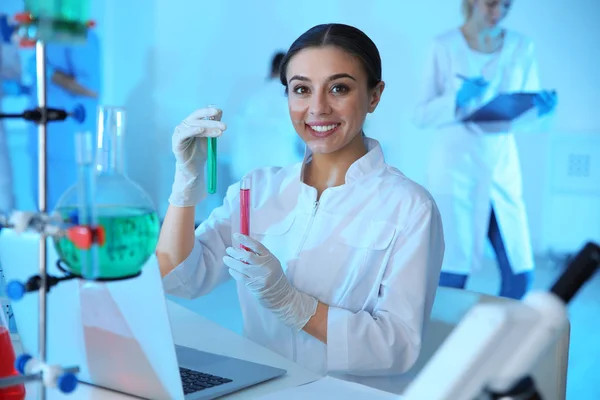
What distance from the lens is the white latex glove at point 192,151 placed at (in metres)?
Answer: 1.48

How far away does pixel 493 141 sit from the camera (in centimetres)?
321

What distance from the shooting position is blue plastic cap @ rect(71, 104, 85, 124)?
27.9 inches

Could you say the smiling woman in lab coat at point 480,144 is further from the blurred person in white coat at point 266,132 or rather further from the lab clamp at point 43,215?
the lab clamp at point 43,215

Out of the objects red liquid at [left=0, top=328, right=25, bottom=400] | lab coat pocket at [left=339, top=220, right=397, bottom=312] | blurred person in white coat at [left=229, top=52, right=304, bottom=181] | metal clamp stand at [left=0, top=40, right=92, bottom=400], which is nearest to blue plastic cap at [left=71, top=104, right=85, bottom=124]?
metal clamp stand at [left=0, top=40, right=92, bottom=400]

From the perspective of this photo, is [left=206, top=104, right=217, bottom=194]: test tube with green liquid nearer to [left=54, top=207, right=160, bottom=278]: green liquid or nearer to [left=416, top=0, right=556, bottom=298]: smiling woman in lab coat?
[left=54, top=207, right=160, bottom=278]: green liquid

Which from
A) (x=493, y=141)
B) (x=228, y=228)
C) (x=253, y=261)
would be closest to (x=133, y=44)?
(x=493, y=141)

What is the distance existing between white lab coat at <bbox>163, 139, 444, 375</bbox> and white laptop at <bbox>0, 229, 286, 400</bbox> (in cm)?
40

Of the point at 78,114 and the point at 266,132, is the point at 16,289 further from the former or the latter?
the point at 266,132

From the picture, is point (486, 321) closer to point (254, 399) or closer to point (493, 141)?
point (254, 399)

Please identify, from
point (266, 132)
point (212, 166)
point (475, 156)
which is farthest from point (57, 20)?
point (266, 132)

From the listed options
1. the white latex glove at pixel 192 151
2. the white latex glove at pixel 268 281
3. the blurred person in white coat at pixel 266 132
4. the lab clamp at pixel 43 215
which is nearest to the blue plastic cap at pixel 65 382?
the lab clamp at pixel 43 215

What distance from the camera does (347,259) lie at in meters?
1.59

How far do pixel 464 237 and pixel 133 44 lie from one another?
259 centimetres

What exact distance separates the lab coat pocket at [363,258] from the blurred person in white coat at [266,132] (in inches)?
89.0
